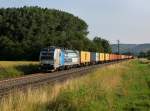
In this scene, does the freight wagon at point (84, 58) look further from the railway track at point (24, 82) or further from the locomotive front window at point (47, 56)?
the railway track at point (24, 82)

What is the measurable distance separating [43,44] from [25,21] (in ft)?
37.6

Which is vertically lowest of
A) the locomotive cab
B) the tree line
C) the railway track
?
the railway track

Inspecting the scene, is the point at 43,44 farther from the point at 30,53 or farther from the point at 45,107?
the point at 45,107

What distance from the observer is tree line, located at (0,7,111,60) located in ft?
285

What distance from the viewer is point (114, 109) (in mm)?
16469

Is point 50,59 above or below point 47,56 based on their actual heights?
below

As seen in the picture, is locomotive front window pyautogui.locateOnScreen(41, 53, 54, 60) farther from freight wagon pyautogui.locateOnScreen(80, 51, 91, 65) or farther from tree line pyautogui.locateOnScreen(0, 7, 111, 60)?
tree line pyautogui.locateOnScreen(0, 7, 111, 60)

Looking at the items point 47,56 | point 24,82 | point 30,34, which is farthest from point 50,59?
point 30,34

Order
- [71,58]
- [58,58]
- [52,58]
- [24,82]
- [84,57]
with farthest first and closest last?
[84,57] → [71,58] → [58,58] → [52,58] → [24,82]

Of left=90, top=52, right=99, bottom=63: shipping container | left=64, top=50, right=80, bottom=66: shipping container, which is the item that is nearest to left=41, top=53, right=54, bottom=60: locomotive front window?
left=64, top=50, right=80, bottom=66: shipping container

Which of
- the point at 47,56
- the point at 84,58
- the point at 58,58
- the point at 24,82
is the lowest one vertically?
the point at 24,82

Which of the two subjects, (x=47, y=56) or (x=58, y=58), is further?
(x=58, y=58)

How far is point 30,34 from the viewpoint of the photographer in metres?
94.2

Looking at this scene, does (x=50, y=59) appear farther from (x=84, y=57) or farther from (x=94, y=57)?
(x=94, y=57)
